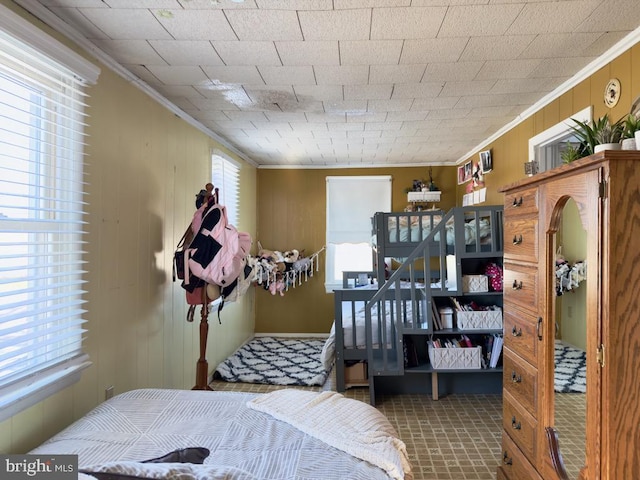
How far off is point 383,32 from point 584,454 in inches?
72.7

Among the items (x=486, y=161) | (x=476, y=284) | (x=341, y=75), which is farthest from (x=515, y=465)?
(x=486, y=161)

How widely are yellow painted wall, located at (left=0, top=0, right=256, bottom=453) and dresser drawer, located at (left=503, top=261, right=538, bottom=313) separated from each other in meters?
2.06

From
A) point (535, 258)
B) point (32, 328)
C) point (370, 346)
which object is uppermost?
point (535, 258)

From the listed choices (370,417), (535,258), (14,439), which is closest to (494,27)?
(535,258)

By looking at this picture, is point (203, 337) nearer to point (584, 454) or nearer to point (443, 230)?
point (443, 230)

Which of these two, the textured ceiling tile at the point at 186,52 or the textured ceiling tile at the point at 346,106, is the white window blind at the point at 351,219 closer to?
the textured ceiling tile at the point at 346,106

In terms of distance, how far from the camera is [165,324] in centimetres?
279

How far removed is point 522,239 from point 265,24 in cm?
150

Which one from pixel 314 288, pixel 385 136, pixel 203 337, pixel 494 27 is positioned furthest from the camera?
pixel 314 288

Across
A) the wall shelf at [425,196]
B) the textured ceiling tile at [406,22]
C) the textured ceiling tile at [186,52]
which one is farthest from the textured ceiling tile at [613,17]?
the wall shelf at [425,196]

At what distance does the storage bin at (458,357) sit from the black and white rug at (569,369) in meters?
1.69

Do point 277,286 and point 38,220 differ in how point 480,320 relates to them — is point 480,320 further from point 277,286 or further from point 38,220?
point 38,220

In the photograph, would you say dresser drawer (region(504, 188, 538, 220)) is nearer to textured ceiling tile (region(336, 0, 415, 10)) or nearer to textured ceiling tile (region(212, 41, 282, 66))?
textured ceiling tile (region(336, 0, 415, 10))

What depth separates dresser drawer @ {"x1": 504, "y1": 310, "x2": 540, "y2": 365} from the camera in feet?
5.15
